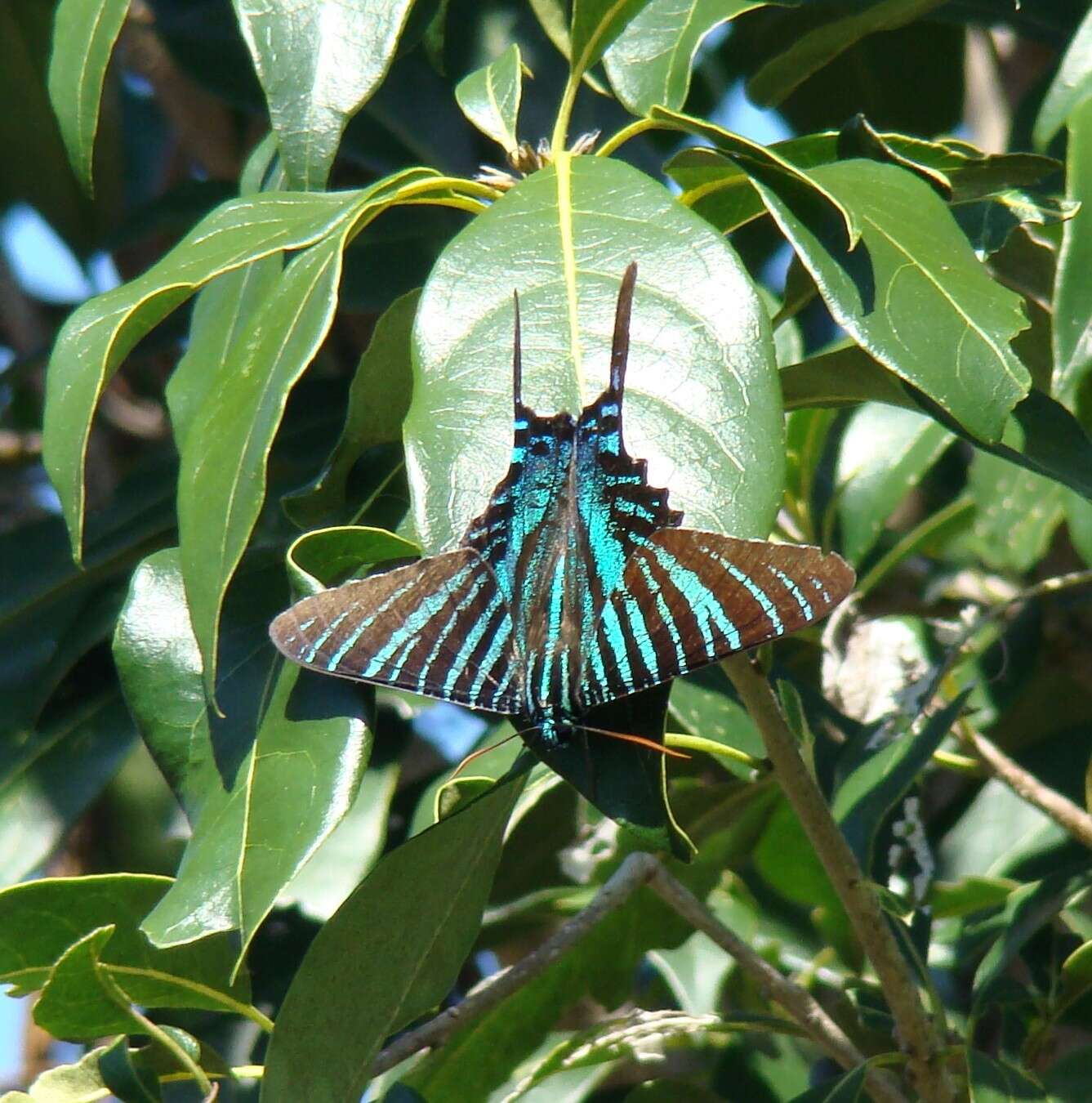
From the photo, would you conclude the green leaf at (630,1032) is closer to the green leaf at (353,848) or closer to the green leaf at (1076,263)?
the green leaf at (353,848)

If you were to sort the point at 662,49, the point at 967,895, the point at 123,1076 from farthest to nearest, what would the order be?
the point at 967,895, the point at 662,49, the point at 123,1076

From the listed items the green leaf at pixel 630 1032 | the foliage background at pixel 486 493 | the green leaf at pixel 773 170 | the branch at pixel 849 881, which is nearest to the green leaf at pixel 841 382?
the foliage background at pixel 486 493

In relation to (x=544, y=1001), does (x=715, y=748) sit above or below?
above

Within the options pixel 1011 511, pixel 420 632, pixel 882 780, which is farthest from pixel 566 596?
pixel 1011 511

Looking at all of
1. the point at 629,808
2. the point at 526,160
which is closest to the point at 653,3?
the point at 526,160

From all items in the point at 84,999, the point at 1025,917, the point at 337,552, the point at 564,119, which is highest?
the point at 564,119

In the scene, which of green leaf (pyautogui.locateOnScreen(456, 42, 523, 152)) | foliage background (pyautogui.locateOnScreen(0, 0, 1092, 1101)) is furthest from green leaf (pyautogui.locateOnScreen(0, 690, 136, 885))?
green leaf (pyautogui.locateOnScreen(456, 42, 523, 152))

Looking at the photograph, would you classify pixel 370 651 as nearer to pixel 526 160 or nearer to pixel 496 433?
pixel 496 433

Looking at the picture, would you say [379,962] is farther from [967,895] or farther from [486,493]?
[967,895]
